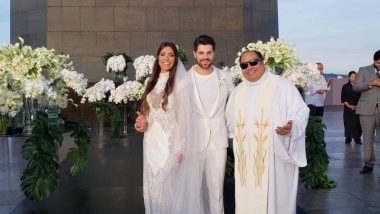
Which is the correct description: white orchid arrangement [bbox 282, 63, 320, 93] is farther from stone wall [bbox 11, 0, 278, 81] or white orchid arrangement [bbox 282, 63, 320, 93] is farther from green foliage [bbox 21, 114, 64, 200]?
stone wall [bbox 11, 0, 278, 81]

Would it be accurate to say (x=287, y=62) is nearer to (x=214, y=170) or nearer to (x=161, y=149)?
(x=214, y=170)

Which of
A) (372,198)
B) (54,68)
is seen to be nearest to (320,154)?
(372,198)

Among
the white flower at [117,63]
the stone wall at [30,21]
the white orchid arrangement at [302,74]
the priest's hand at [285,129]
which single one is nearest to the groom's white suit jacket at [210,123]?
the priest's hand at [285,129]

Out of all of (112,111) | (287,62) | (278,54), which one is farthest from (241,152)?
(112,111)

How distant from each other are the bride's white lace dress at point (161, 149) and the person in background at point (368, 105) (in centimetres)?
423

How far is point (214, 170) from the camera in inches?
199

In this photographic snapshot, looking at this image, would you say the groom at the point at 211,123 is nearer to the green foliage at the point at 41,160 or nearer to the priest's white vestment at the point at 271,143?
the priest's white vestment at the point at 271,143

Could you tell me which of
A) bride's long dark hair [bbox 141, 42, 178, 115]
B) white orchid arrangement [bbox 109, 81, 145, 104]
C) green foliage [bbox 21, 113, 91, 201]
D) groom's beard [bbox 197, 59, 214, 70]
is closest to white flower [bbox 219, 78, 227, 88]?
groom's beard [bbox 197, 59, 214, 70]

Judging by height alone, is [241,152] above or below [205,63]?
below

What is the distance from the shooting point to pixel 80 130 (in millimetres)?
6527

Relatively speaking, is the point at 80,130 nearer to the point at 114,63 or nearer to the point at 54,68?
the point at 54,68

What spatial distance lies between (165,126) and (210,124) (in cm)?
49

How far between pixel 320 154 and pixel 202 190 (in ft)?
7.87

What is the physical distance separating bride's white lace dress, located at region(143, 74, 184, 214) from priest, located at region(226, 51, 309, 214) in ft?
1.99
